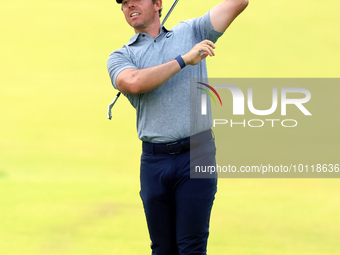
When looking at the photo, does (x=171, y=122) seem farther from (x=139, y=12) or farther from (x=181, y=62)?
(x=139, y=12)

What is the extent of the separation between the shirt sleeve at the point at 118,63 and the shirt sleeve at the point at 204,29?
39 cm

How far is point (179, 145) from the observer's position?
2615 mm

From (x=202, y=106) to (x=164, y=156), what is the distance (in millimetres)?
330

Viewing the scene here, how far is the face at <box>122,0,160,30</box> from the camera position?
106 inches

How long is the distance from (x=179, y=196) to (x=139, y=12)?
100 centimetres

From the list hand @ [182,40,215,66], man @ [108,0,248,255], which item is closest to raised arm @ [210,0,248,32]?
man @ [108,0,248,255]

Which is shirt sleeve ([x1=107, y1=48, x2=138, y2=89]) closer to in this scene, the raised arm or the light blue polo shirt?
the light blue polo shirt

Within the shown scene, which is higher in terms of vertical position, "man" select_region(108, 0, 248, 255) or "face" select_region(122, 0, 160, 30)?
"face" select_region(122, 0, 160, 30)

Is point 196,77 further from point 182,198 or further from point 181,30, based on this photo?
point 182,198

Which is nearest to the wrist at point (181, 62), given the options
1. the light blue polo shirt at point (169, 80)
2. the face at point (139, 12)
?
the light blue polo shirt at point (169, 80)

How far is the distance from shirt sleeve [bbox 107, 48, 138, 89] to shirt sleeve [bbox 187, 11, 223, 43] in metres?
0.39

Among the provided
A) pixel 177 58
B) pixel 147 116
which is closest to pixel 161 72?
pixel 177 58

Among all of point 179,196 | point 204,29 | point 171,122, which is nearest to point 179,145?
point 171,122

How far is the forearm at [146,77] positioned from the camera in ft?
8.20
